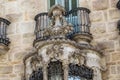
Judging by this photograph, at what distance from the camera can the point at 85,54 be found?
11.8 metres

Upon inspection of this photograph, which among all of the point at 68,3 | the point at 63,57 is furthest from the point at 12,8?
the point at 63,57

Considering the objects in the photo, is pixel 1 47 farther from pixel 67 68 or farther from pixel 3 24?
pixel 67 68

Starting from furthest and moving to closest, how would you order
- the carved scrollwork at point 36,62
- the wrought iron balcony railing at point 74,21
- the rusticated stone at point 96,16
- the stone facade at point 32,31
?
the rusticated stone at point 96,16
the wrought iron balcony railing at point 74,21
the stone facade at point 32,31
the carved scrollwork at point 36,62

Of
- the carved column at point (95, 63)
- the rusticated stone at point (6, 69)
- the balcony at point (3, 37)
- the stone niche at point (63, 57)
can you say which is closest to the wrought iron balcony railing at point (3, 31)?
the balcony at point (3, 37)

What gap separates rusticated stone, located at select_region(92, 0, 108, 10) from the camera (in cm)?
1277

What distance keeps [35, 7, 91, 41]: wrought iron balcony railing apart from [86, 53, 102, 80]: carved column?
714 mm

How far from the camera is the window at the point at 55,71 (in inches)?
455

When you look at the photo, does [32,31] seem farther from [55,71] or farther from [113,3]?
[113,3]

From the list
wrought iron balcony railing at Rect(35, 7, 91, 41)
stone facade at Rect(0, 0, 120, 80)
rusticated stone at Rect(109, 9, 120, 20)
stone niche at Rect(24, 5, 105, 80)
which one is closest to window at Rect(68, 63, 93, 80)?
stone niche at Rect(24, 5, 105, 80)

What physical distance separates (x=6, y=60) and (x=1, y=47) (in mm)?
339

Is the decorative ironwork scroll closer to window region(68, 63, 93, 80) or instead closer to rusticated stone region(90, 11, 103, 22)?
window region(68, 63, 93, 80)

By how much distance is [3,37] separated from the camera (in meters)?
12.8

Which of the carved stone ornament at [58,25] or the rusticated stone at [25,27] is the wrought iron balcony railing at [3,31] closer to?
the rusticated stone at [25,27]

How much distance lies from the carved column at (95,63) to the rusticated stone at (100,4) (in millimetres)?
1457
